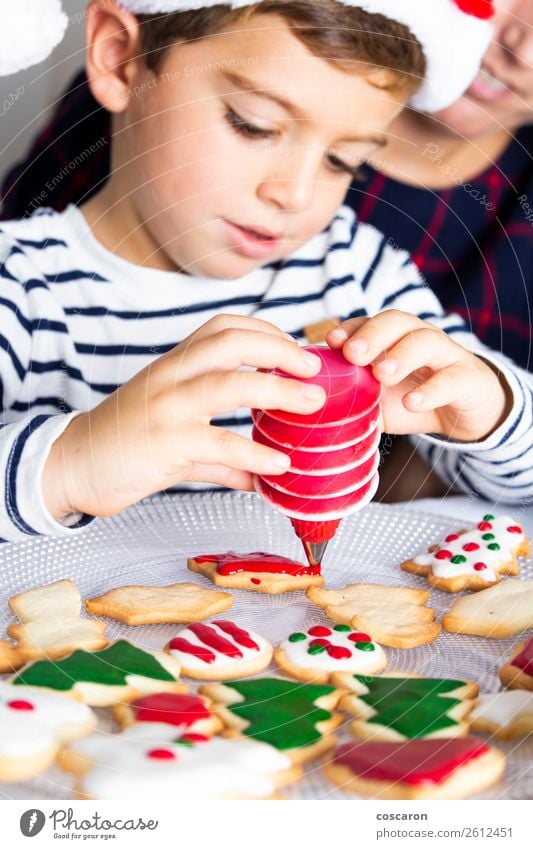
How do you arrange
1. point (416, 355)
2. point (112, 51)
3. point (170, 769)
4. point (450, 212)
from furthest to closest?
point (450, 212) < point (112, 51) < point (416, 355) < point (170, 769)

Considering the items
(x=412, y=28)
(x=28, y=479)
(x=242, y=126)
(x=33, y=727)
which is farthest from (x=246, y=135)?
(x=33, y=727)

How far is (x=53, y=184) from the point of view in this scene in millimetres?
759

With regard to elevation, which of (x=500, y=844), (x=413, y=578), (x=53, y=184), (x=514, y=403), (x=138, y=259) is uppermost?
(x=53, y=184)

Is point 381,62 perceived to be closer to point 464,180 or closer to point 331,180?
point 331,180

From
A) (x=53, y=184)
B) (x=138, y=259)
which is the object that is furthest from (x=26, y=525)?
(x=53, y=184)

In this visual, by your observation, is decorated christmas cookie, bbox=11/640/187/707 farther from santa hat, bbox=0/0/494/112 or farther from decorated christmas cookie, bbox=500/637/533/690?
santa hat, bbox=0/0/494/112

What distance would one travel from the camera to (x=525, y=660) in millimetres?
429

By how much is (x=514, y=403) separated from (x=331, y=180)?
0.57ft

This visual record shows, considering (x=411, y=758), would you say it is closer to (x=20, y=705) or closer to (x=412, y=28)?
(x=20, y=705)

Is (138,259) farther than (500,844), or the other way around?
(138,259)

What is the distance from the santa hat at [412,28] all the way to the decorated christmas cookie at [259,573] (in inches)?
11.4

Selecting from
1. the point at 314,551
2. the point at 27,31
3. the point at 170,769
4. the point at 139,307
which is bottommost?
the point at 170,769

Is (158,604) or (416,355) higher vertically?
(416,355)

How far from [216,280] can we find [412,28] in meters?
0.21
